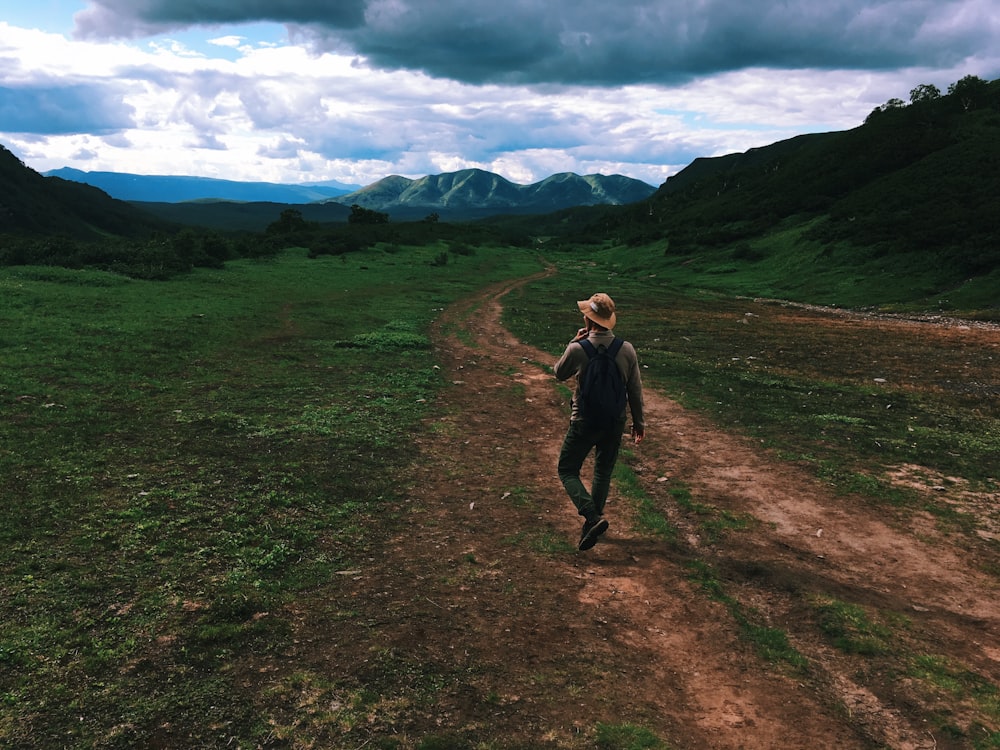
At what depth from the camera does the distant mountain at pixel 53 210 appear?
384 feet

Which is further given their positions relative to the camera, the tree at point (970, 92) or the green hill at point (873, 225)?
the tree at point (970, 92)

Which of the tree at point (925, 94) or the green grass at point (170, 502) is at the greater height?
the tree at point (925, 94)

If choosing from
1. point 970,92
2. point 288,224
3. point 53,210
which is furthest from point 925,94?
point 53,210

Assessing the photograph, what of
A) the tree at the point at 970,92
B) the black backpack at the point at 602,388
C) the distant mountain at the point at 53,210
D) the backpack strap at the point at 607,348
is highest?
the tree at the point at 970,92

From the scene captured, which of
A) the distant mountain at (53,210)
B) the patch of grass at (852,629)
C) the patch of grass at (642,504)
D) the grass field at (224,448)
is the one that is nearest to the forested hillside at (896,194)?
the grass field at (224,448)

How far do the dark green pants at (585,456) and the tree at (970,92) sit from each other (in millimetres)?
99588

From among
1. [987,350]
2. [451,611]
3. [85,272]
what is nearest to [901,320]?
[987,350]

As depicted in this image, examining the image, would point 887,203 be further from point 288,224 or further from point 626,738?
point 626,738

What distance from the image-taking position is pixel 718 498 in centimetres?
932

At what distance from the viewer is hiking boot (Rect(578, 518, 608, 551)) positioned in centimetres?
736

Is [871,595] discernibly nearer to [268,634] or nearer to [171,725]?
[268,634]

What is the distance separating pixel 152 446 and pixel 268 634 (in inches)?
231

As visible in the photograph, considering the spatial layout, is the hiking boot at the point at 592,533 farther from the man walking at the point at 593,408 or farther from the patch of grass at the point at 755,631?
the patch of grass at the point at 755,631

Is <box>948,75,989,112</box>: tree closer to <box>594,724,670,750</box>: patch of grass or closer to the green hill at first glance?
the green hill
